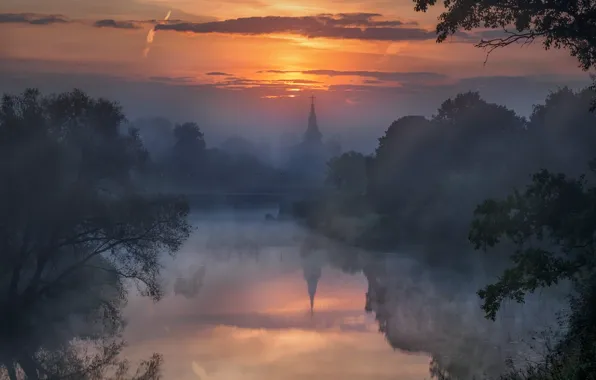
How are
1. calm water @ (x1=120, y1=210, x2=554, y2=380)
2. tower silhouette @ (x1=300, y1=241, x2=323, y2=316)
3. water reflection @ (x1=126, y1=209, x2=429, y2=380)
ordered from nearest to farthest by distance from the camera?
water reflection @ (x1=126, y1=209, x2=429, y2=380) → calm water @ (x1=120, y1=210, x2=554, y2=380) → tower silhouette @ (x1=300, y1=241, x2=323, y2=316)

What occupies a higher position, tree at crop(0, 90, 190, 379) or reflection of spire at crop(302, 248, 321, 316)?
tree at crop(0, 90, 190, 379)

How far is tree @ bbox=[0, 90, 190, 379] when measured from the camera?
39.4 metres

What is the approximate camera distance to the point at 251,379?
29125 mm

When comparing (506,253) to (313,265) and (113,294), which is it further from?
(113,294)

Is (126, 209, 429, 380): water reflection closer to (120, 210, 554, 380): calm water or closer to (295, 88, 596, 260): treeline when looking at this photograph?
(120, 210, 554, 380): calm water

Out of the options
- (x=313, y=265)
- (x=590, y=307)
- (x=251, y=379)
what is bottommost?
(x=313, y=265)

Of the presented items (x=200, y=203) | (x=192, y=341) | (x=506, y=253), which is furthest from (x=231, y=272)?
(x=200, y=203)

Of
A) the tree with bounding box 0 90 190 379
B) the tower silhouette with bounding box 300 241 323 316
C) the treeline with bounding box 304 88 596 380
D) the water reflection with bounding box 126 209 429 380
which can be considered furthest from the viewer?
the treeline with bounding box 304 88 596 380

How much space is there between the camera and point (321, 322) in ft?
136

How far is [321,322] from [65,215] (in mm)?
14325

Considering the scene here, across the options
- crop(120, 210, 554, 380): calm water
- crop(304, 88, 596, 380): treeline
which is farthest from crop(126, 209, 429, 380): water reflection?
crop(304, 88, 596, 380): treeline

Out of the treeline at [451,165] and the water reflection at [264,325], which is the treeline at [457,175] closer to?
the treeline at [451,165]

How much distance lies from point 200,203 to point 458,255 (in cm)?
10024

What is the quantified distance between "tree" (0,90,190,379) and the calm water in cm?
351
